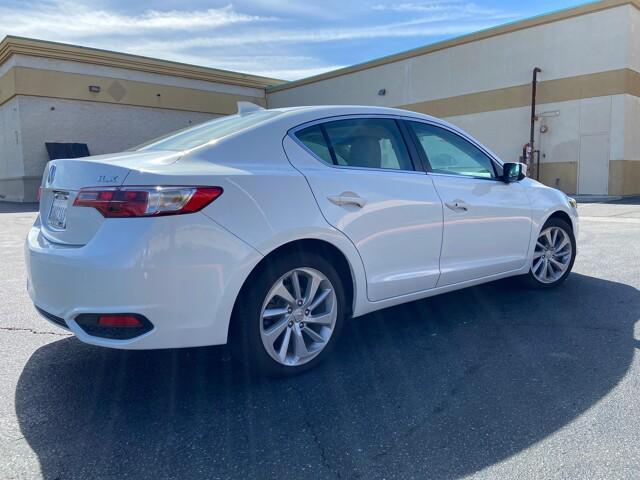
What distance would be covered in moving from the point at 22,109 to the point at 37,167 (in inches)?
97.7

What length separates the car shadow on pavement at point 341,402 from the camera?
2.29 metres

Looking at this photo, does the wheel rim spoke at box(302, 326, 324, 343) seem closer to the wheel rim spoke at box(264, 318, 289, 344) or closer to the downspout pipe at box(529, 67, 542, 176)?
the wheel rim spoke at box(264, 318, 289, 344)

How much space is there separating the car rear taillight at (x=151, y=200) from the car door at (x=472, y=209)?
1.90m

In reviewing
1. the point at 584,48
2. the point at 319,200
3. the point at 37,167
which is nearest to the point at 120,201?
the point at 319,200

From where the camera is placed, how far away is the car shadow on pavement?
7.52 feet

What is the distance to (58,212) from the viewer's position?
296 centimetres

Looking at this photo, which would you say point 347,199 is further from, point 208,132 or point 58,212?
point 58,212

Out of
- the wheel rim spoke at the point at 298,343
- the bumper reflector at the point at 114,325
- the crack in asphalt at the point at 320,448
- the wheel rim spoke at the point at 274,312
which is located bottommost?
the crack in asphalt at the point at 320,448

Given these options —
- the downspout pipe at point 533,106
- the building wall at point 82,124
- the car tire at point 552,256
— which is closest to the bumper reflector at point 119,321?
the car tire at point 552,256

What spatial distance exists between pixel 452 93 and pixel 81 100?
17.0 m

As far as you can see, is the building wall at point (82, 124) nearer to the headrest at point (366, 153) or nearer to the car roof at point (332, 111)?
the car roof at point (332, 111)

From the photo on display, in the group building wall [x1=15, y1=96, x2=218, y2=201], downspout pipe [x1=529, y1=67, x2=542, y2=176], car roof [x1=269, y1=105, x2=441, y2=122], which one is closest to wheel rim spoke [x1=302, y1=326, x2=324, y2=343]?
car roof [x1=269, y1=105, x2=441, y2=122]

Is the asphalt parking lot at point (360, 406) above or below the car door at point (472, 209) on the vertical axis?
below

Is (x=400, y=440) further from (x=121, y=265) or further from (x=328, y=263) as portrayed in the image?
(x=121, y=265)
